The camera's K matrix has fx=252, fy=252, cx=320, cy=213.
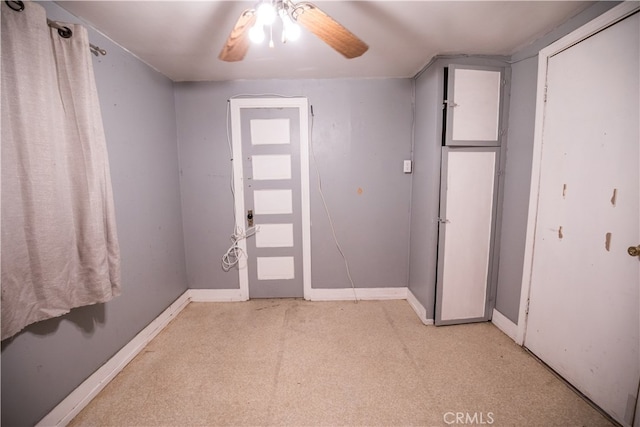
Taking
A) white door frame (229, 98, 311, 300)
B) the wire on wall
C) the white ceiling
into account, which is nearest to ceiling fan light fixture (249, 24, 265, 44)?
the white ceiling

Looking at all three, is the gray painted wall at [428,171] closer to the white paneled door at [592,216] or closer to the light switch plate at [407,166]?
the light switch plate at [407,166]

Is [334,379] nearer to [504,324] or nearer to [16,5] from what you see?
[504,324]

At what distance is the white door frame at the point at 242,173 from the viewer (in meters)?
2.63

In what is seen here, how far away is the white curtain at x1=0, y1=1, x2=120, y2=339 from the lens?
1150 millimetres

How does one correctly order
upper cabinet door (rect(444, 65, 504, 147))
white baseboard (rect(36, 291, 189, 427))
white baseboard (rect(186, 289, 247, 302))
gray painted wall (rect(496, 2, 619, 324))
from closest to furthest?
white baseboard (rect(36, 291, 189, 427))
gray painted wall (rect(496, 2, 619, 324))
upper cabinet door (rect(444, 65, 504, 147))
white baseboard (rect(186, 289, 247, 302))

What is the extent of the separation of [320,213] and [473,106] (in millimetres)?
1708

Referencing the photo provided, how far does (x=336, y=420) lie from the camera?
144 centimetres

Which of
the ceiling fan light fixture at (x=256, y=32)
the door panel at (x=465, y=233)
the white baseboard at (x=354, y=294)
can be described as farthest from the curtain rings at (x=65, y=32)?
the white baseboard at (x=354, y=294)

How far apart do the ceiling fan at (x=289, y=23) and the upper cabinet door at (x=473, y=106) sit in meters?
1.14

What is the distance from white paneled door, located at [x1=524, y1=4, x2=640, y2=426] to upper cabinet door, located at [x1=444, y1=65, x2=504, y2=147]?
1.11 ft

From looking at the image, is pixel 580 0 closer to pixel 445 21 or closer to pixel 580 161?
pixel 445 21

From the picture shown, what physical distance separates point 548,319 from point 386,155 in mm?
1908

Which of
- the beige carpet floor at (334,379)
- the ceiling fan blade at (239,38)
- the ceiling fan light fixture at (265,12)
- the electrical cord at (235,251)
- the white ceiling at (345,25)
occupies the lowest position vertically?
the beige carpet floor at (334,379)

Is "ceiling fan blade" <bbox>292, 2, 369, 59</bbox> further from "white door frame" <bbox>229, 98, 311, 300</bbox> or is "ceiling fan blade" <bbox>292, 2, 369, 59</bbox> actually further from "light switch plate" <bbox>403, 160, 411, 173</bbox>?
"light switch plate" <bbox>403, 160, 411, 173</bbox>
